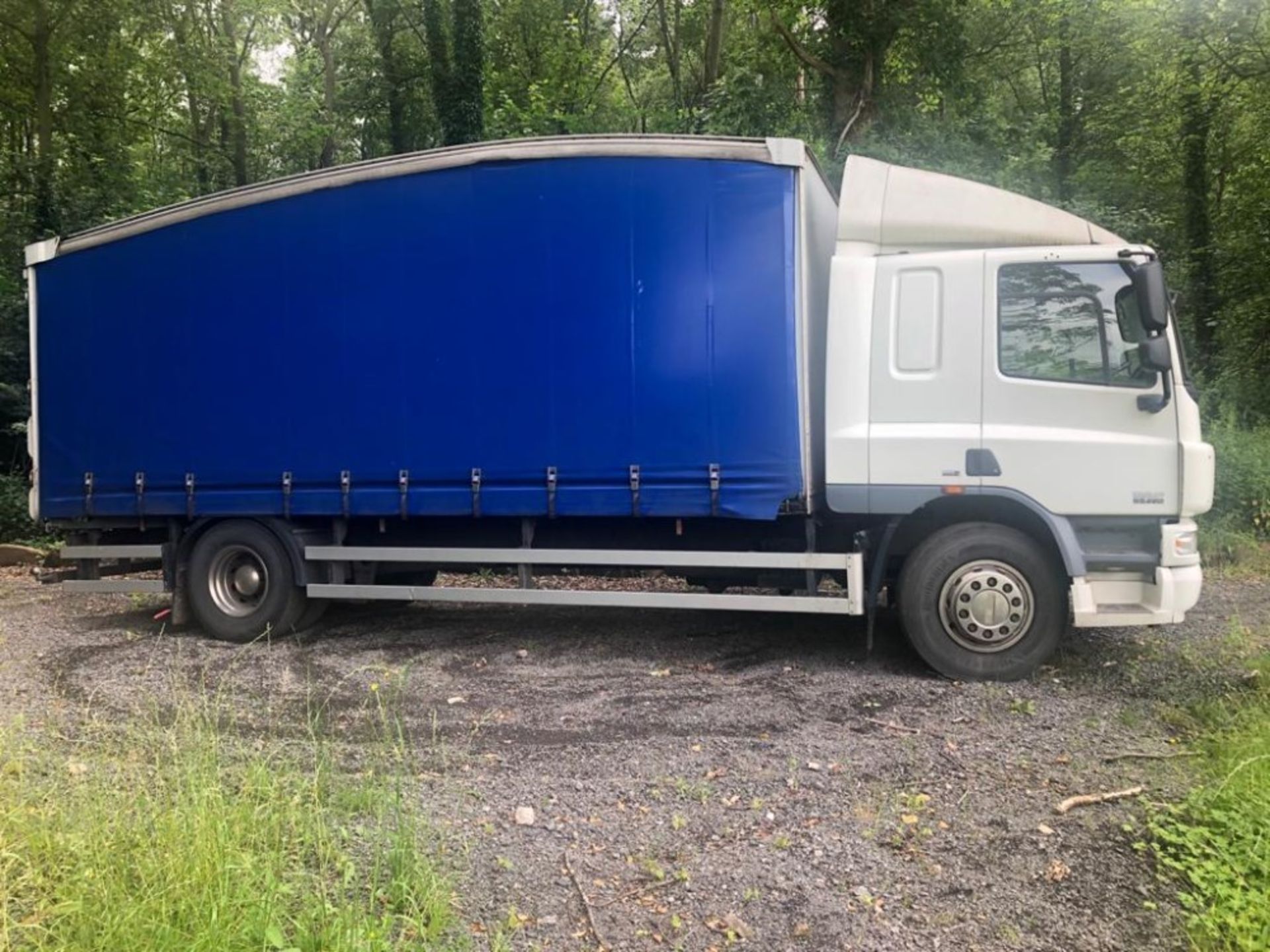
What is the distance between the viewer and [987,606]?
18.1ft

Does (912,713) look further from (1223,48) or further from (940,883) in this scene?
(1223,48)

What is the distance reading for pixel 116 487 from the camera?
23.7ft

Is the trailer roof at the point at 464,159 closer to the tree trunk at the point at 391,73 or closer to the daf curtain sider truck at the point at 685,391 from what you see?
the daf curtain sider truck at the point at 685,391

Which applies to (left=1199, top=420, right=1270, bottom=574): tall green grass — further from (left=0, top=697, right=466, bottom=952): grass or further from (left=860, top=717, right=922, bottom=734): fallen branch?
(left=0, top=697, right=466, bottom=952): grass

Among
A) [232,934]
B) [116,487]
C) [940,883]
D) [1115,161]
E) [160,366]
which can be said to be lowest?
[940,883]

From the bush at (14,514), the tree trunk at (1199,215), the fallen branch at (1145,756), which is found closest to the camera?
the fallen branch at (1145,756)

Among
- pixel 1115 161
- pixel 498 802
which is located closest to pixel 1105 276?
pixel 498 802

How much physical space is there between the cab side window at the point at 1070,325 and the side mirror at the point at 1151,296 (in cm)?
16

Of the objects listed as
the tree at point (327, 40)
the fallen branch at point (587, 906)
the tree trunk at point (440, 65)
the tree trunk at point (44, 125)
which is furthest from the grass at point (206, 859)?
the tree at point (327, 40)

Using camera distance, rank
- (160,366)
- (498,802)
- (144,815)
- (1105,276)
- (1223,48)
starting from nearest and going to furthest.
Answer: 1. (144,815)
2. (498,802)
3. (1105,276)
4. (160,366)
5. (1223,48)

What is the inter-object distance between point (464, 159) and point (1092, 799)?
5095 mm

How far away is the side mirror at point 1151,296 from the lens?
16.6 feet

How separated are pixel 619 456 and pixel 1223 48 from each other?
611 inches

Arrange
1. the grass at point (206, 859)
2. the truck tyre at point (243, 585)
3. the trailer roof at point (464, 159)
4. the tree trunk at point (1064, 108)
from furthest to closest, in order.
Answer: the tree trunk at point (1064, 108)
the truck tyre at point (243, 585)
the trailer roof at point (464, 159)
the grass at point (206, 859)
